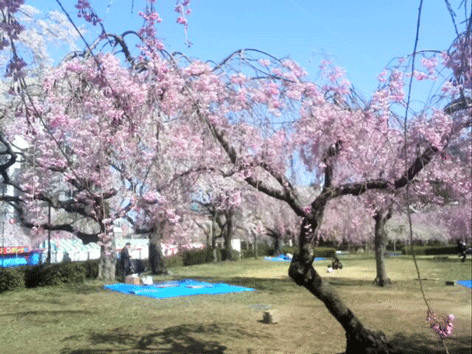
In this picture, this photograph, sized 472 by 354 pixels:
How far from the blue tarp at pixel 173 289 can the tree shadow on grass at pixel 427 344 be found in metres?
7.88

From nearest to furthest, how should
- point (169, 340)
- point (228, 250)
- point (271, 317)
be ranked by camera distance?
point (169, 340) → point (271, 317) → point (228, 250)

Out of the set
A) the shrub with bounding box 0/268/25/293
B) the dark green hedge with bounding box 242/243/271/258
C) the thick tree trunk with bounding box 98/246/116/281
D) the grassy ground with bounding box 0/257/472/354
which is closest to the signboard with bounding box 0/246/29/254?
the thick tree trunk with bounding box 98/246/116/281

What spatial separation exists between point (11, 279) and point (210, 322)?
10.1 meters

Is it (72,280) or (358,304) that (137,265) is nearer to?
(72,280)

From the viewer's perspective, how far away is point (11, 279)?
17.7 metres

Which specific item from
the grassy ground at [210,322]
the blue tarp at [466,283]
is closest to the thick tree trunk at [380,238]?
the grassy ground at [210,322]

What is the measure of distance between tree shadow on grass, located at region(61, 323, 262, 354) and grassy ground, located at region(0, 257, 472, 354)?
2 cm

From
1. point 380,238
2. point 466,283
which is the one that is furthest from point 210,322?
point 466,283

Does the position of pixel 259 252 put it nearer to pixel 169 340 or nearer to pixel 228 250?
pixel 228 250

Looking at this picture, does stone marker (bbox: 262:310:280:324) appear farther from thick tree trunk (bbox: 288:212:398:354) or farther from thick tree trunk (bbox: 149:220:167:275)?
thick tree trunk (bbox: 149:220:167:275)

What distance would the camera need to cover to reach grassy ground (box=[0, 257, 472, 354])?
8594mm

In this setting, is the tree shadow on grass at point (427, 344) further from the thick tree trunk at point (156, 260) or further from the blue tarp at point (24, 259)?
the blue tarp at point (24, 259)

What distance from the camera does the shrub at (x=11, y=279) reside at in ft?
57.2

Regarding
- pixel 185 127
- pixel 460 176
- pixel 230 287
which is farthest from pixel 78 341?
pixel 460 176
